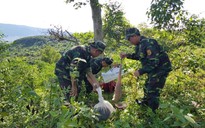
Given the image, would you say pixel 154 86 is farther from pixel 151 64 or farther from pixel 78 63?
pixel 78 63

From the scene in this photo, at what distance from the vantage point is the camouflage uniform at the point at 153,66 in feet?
13.0

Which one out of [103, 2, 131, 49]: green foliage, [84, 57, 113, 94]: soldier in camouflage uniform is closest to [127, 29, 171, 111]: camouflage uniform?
[84, 57, 113, 94]: soldier in camouflage uniform

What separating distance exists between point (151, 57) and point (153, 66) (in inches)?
5.4

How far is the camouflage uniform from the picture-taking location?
13.0 ft

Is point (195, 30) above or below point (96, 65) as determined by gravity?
above

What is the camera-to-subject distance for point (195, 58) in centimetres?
465

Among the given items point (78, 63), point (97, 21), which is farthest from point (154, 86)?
point (97, 21)

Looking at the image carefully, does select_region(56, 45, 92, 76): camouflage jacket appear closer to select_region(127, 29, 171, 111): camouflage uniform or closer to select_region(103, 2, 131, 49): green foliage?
select_region(127, 29, 171, 111): camouflage uniform

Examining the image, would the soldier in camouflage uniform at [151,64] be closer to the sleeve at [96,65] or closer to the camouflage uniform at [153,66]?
the camouflage uniform at [153,66]

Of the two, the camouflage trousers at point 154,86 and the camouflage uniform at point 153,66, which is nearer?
the camouflage uniform at point 153,66

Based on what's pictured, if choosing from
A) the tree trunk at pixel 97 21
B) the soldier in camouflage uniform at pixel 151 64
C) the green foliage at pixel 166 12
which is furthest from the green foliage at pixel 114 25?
the soldier in camouflage uniform at pixel 151 64

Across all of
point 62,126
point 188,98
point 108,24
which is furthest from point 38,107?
point 108,24

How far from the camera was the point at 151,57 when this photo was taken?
12.9 ft

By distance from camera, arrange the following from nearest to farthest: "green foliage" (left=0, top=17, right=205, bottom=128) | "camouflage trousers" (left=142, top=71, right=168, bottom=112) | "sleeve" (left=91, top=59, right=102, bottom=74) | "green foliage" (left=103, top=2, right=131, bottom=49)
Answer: "green foliage" (left=0, top=17, right=205, bottom=128) < "camouflage trousers" (left=142, top=71, right=168, bottom=112) < "sleeve" (left=91, top=59, right=102, bottom=74) < "green foliage" (left=103, top=2, right=131, bottom=49)
